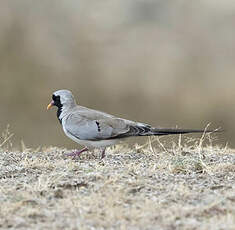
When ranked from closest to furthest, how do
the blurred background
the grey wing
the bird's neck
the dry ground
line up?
1. the dry ground
2. the grey wing
3. the bird's neck
4. the blurred background

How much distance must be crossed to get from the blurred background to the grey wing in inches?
203

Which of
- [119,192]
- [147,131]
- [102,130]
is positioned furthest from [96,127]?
[119,192]

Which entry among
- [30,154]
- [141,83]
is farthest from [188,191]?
[141,83]

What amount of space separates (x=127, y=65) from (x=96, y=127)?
32.8 feet

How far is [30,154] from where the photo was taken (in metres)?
7.53

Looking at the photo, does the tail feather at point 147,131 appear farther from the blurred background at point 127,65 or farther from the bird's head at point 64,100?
the blurred background at point 127,65

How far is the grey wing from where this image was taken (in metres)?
7.22

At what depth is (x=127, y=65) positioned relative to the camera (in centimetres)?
1717

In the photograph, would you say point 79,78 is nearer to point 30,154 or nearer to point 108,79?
point 108,79

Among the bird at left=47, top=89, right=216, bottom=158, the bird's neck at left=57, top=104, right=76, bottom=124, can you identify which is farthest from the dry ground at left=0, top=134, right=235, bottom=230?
the bird's neck at left=57, top=104, right=76, bottom=124

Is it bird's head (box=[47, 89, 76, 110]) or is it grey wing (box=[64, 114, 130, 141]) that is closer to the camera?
grey wing (box=[64, 114, 130, 141])

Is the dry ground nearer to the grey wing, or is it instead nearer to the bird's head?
the grey wing

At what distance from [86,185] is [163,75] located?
11076mm

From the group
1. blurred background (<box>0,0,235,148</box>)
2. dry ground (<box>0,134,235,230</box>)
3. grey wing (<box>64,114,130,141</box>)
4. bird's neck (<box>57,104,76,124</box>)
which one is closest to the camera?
dry ground (<box>0,134,235,230</box>)
